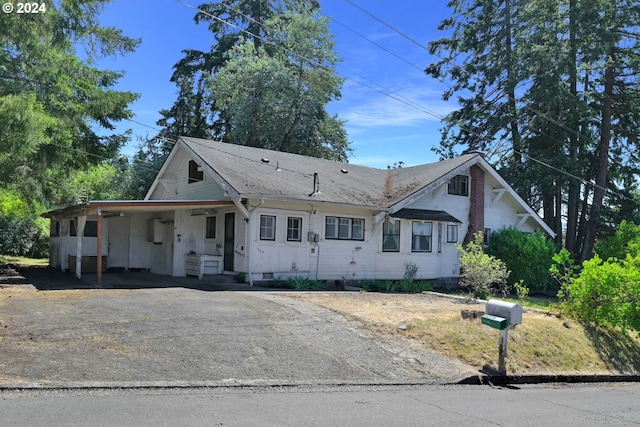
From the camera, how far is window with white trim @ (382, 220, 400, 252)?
20.5 meters

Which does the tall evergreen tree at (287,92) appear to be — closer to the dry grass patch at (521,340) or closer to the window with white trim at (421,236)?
the window with white trim at (421,236)

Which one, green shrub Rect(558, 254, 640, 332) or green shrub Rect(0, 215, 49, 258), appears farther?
green shrub Rect(0, 215, 49, 258)

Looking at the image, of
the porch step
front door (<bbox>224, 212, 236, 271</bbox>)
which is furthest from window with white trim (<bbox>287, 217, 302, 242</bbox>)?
the porch step

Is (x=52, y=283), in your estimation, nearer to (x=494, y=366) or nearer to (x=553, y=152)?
(x=494, y=366)

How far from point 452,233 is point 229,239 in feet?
34.0

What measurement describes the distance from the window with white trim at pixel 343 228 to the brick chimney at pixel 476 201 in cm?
632

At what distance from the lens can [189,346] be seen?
8.29 meters

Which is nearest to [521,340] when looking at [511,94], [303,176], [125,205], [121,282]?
[125,205]

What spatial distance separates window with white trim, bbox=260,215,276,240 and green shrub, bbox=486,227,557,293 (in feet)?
37.3

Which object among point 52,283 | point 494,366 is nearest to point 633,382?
point 494,366

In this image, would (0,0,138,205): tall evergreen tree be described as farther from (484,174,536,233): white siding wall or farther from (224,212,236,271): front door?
(484,174,536,233): white siding wall

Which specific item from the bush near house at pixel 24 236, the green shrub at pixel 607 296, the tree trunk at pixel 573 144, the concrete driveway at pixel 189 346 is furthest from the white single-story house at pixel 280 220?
the bush near house at pixel 24 236

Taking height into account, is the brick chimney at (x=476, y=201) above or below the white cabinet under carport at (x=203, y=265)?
above

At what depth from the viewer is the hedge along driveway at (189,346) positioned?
23.0 feet
